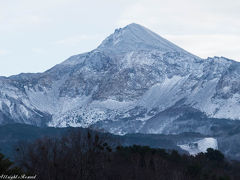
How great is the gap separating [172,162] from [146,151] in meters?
6.57

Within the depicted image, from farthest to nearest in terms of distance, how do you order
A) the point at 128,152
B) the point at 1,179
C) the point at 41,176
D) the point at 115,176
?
1. the point at 128,152
2. the point at 115,176
3. the point at 41,176
4. the point at 1,179

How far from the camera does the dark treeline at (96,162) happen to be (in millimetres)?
120312

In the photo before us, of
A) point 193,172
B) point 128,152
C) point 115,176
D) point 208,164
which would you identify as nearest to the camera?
point 115,176

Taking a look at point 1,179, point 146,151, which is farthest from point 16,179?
point 146,151

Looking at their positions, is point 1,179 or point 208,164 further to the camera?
point 208,164

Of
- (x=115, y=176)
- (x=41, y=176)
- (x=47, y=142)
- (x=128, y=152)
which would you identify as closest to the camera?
(x=41, y=176)

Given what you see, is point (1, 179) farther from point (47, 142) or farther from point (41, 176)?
point (47, 142)

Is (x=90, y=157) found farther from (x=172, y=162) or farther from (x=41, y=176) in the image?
(x=172, y=162)

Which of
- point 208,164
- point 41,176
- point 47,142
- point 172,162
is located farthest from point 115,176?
point 208,164

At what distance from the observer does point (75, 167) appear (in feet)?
401

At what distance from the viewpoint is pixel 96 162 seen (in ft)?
417

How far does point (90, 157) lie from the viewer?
404ft

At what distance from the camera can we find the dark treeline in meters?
120

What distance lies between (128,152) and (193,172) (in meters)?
18.9
